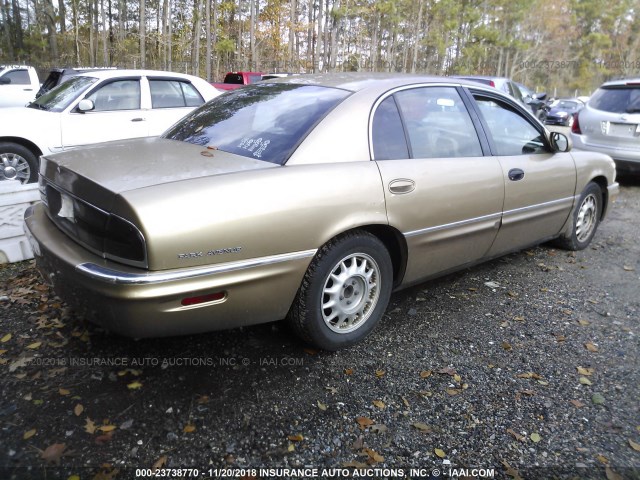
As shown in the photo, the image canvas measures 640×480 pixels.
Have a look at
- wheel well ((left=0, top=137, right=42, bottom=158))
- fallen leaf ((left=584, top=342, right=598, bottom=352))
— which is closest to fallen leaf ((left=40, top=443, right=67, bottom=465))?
fallen leaf ((left=584, top=342, right=598, bottom=352))

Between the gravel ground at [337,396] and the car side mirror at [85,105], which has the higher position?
the car side mirror at [85,105]

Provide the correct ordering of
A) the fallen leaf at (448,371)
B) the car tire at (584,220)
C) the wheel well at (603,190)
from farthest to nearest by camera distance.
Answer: the wheel well at (603,190) → the car tire at (584,220) → the fallen leaf at (448,371)

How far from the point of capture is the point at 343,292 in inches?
110

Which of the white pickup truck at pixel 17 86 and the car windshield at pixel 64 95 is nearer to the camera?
the car windshield at pixel 64 95

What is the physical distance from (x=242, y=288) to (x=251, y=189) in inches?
18.5

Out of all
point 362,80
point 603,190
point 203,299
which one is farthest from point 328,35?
point 203,299

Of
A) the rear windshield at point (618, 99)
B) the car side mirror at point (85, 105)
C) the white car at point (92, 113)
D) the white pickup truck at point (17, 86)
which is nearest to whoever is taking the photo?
the white car at point (92, 113)

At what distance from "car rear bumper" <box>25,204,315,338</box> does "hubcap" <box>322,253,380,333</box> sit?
278mm

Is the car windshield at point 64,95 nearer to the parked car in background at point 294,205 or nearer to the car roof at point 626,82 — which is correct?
the parked car in background at point 294,205

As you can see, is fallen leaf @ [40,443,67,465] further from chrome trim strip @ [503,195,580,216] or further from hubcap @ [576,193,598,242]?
hubcap @ [576,193,598,242]

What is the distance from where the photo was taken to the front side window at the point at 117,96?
688 centimetres

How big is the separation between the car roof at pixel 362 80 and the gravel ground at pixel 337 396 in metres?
1.54

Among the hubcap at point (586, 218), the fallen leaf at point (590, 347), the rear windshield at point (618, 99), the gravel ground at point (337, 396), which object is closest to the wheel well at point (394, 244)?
the gravel ground at point (337, 396)

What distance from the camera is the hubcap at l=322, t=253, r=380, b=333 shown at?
8.96 feet
